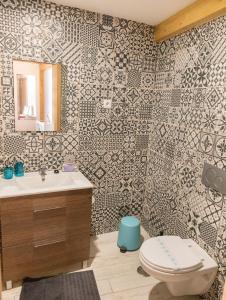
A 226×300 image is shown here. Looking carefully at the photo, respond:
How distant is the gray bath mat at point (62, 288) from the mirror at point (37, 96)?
51.4 inches

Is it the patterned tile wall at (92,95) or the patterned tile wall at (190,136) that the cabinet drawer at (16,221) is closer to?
the patterned tile wall at (92,95)

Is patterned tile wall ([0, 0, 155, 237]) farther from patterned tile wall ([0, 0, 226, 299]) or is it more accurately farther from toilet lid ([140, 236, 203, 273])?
toilet lid ([140, 236, 203, 273])

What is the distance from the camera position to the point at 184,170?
6.74 feet

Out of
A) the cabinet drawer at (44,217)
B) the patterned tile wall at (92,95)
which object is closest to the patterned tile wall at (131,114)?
the patterned tile wall at (92,95)

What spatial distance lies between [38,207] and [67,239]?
397 millimetres

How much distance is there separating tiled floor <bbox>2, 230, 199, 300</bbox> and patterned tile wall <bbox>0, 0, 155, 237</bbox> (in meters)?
0.36

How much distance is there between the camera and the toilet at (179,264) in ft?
5.08

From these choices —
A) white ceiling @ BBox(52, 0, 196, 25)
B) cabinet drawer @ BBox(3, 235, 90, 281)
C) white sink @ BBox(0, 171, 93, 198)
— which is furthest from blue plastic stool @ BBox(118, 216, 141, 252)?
white ceiling @ BBox(52, 0, 196, 25)

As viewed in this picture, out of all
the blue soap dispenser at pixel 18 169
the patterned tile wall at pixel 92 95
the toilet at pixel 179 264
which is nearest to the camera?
the toilet at pixel 179 264

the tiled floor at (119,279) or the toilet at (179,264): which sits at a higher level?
the toilet at (179,264)

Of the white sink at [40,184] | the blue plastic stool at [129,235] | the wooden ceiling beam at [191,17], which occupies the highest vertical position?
the wooden ceiling beam at [191,17]

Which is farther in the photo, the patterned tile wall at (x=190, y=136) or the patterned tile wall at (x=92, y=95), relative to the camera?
the patterned tile wall at (x=92, y=95)

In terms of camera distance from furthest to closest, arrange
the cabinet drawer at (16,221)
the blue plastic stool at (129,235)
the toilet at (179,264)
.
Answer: the blue plastic stool at (129,235), the cabinet drawer at (16,221), the toilet at (179,264)

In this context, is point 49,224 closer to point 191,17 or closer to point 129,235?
point 129,235
